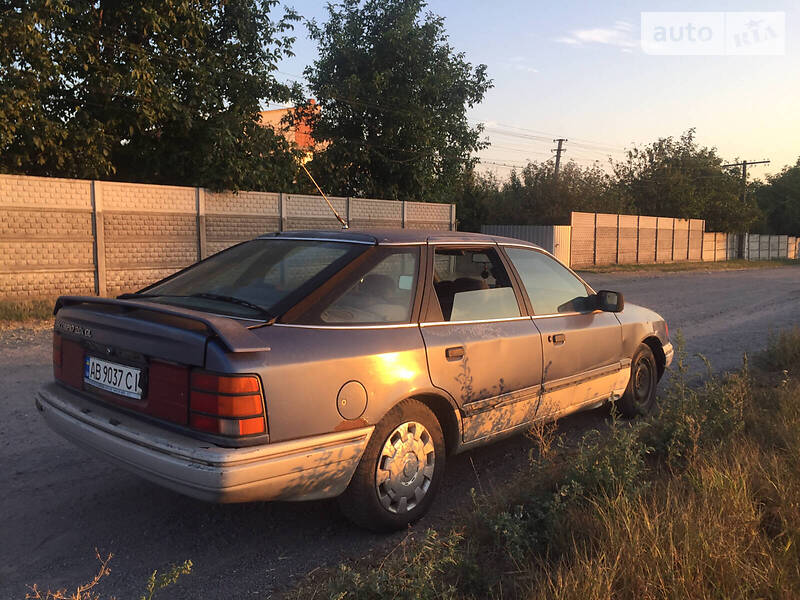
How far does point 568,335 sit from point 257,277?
2.12 metres

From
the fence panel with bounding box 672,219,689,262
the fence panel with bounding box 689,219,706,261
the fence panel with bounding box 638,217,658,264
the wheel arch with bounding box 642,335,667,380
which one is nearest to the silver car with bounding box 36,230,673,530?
the wheel arch with bounding box 642,335,667,380

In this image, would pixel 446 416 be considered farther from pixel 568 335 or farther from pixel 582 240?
pixel 582 240

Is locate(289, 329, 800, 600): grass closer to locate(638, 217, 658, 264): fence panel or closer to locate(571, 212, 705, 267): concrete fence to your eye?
locate(571, 212, 705, 267): concrete fence

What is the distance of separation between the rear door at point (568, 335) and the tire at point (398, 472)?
43.0 inches

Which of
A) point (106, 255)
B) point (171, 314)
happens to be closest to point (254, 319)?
point (171, 314)

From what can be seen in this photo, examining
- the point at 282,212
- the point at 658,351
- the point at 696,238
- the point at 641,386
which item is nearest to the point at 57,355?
the point at 641,386

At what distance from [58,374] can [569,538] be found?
280 centimetres

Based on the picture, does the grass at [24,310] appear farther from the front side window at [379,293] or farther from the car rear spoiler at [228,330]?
the front side window at [379,293]

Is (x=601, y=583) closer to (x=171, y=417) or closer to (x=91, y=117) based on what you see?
(x=171, y=417)

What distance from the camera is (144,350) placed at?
2.95 m

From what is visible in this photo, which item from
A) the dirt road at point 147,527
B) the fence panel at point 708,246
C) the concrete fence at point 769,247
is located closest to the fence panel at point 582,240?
the fence panel at point 708,246

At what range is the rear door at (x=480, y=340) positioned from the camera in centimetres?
354

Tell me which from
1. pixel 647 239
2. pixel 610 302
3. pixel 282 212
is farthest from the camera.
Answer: pixel 647 239

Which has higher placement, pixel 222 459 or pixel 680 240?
pixel 680 240
